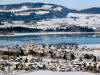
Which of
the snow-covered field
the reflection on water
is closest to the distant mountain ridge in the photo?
the snow-covered field

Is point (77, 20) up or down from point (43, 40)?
down

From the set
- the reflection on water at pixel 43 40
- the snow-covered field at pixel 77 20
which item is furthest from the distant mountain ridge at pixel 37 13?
the reflection on water at pixel 43 40

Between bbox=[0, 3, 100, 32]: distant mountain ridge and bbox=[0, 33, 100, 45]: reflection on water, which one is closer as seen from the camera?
bbox=[0, 33, 100, 45]: reflection on water

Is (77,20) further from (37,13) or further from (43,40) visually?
(43,40)

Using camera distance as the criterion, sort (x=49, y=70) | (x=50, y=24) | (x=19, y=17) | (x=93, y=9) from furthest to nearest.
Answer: (x=93, y=9) < (x=19, y=17) < (x=50, y=24) < (x=49, y=70)

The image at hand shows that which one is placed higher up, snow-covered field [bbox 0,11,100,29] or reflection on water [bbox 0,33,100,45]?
reflection on water [bbox 0,33,100,45]

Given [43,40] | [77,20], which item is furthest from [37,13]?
[43,40]

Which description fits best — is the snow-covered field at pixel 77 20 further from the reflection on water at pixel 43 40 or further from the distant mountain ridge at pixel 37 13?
the reflection on water at pixel 43 40

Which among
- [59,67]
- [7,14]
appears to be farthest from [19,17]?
[59,67]

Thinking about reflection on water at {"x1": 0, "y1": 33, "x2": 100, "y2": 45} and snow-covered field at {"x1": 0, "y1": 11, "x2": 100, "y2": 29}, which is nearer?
reflection on water at {"x1": 0, "y1": 33, "x2": 100, "y2": 45}

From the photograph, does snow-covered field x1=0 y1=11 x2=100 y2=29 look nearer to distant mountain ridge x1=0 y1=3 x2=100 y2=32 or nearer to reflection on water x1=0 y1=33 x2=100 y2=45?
distant mountain ridge x1=0 y1=3 x2=100 y2=32

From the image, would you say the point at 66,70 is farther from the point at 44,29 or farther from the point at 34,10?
the point at 34,10
